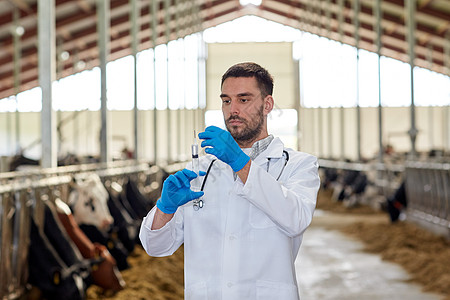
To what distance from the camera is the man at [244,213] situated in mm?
1882

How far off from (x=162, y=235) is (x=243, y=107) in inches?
18.4

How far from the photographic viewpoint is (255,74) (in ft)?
6.29

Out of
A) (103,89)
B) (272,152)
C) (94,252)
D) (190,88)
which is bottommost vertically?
(94,252)

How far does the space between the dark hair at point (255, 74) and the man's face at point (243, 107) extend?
0.04ft

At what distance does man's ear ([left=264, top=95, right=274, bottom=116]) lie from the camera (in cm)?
192

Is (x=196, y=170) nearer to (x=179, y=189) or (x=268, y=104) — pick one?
(x=179, y=189)

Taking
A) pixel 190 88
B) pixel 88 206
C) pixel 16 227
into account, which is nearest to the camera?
pixel 16 227

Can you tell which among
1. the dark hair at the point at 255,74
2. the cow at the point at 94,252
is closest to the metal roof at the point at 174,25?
the cow at the point at 94,252

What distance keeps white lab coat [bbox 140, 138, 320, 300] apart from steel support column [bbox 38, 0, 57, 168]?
4.08m

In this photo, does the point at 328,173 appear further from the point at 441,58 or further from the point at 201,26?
the point at 441,58

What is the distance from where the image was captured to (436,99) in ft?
94.8

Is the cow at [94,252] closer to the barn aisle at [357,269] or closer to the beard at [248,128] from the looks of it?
the barn aisle at [357,269]

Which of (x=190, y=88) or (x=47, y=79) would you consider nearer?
(x=47, y=79)

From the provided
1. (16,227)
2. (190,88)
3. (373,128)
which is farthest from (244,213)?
(373,128)
